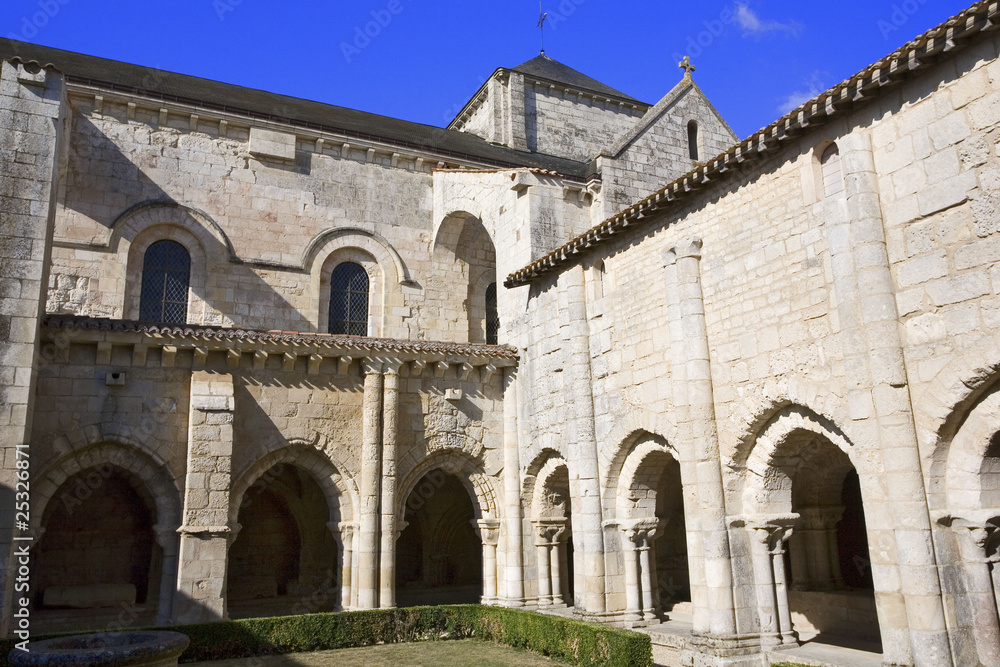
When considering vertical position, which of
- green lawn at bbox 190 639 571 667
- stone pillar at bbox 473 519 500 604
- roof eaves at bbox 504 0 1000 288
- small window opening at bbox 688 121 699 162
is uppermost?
small window opening at bbox 688 121 699 162

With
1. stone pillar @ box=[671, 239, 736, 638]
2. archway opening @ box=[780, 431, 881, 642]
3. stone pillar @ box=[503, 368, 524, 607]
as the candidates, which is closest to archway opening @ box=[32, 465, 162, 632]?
stone pillar @ box=[503, 368, 524, 607]

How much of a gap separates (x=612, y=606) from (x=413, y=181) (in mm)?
10993

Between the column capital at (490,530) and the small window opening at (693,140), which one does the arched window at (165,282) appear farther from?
the small window opening at (693,140)

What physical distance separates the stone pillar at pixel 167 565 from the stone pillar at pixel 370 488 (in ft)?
10.2

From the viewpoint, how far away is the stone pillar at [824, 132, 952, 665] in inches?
311

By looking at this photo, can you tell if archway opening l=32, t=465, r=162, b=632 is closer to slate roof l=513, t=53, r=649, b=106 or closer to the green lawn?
the green lawn

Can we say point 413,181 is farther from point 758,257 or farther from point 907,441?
point 907,441

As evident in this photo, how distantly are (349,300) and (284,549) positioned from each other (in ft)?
19.2

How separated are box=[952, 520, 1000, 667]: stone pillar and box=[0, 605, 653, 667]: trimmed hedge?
13.1 ft

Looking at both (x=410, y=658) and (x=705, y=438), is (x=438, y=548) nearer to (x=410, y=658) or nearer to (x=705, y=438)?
(x=410, y=658)

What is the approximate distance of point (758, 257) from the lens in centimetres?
1058

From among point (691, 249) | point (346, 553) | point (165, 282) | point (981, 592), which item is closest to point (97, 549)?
point (346, 553)

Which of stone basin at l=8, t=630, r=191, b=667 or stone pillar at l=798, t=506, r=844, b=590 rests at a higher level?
stone pillar at l=798, t=506, r=844, b=590

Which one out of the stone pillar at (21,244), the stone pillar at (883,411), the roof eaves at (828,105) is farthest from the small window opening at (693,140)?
the stone pillar at (21,244)
